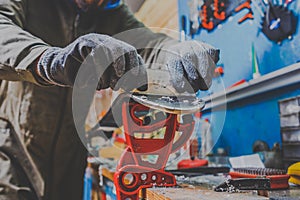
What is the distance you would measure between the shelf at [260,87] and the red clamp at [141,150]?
0.88ft

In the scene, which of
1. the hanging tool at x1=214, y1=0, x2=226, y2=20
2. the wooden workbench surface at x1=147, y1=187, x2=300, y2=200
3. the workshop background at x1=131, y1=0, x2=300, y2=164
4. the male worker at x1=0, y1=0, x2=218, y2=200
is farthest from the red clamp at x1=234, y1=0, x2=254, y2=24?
the wooden workbench surface at x1=147, y1=187, x2=300, y2=200

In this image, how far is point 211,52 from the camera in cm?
62

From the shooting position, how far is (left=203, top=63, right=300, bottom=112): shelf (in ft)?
3.09

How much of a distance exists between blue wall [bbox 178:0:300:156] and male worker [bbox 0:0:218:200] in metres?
0.35

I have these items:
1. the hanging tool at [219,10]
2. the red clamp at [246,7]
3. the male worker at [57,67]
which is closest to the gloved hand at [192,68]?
the male worker at [57,67]

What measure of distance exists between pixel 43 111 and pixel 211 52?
21.8 inches

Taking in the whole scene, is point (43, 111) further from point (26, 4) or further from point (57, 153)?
point (26, 4)

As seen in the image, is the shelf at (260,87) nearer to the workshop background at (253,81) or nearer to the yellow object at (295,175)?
the workshop background at (253,81)

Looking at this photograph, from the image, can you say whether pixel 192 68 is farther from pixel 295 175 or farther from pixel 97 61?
pixel 295 175

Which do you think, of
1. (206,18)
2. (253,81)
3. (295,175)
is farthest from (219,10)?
(295,175)

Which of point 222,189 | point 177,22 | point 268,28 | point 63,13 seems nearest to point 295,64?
point 268,28

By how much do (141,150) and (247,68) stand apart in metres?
0.77

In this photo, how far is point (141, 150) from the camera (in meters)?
0.58

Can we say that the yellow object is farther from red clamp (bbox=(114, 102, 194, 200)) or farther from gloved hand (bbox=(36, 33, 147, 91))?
gloved hand (bbox=(36, 33, 147, 91))
